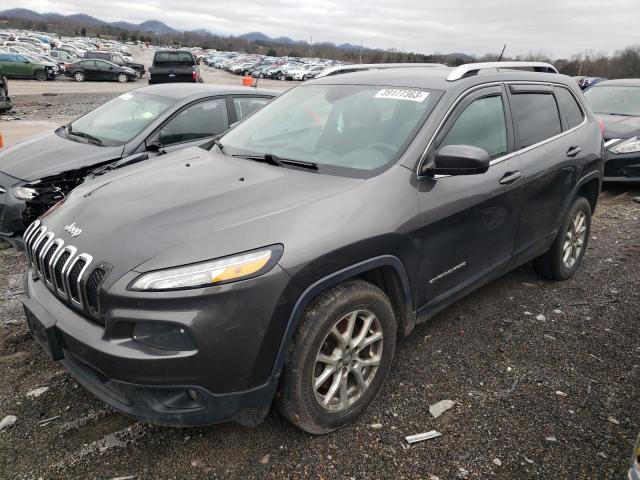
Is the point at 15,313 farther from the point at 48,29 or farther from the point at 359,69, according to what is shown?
the point at 48,29

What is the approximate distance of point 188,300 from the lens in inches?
78.7

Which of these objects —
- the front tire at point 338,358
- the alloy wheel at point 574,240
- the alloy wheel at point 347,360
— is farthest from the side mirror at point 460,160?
the alloy wheel at point 574,240

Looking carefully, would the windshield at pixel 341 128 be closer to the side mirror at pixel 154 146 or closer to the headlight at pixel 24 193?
the side mirror at pixel 154 146

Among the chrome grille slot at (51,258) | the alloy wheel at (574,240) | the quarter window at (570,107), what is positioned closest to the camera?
the chrome grille slot at (51,258)

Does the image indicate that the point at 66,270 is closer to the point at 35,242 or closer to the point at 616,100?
the point at 35,242

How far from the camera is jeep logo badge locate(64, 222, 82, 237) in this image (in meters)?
2.41

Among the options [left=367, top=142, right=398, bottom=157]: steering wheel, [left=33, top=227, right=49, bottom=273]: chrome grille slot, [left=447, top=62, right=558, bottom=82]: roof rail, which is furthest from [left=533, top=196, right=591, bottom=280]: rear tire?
[left=33, top=227, right=49, bottom=273]: chrome grille slot

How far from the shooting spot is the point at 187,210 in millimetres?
2412

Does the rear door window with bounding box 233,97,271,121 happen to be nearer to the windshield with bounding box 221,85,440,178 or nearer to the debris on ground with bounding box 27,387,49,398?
the windshield with bounding box 221,85,440,178

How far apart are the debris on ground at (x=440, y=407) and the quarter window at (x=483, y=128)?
1513 mm

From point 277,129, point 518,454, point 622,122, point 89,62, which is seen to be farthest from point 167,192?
point 89,62

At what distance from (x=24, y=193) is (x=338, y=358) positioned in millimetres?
3724

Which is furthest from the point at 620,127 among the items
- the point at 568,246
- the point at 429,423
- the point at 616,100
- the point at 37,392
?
the point at 37,392

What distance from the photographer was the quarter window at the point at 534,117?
3568mm
